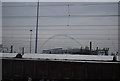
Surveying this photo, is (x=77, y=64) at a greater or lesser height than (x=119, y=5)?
A: lesser

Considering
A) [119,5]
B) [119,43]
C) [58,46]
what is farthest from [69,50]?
[119,5]

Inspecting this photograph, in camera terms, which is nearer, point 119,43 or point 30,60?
point 119,43

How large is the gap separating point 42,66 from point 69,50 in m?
1.14

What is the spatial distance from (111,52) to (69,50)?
1500 millimetres

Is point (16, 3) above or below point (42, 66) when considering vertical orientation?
above

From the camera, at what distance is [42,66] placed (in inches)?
339

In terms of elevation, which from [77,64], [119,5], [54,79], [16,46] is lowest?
[54,79]

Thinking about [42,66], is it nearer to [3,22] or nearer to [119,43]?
[3,22]

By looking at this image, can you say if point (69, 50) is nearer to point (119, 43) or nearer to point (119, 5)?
point (119, 43)

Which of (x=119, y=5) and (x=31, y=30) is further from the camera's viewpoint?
(x=31, y=30)

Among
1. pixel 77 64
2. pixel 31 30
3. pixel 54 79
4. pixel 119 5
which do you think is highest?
pixel 119 5

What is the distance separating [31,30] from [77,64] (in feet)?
6.76

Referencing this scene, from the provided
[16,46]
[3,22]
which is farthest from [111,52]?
[3,22]

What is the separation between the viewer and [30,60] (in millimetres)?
8742
